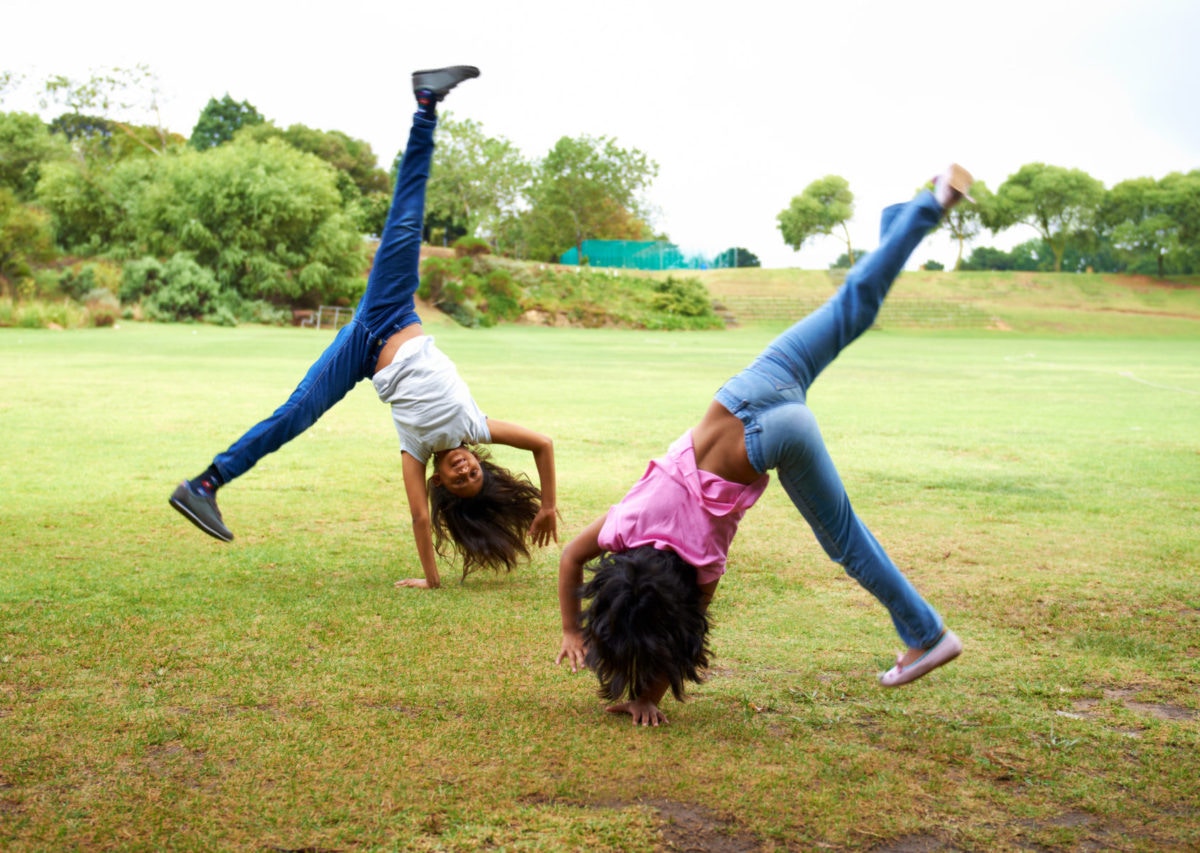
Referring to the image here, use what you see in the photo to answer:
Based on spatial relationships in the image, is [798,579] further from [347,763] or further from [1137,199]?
[1137,199]

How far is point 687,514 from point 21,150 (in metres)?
81.4

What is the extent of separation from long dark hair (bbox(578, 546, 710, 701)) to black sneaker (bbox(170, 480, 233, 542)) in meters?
2.71

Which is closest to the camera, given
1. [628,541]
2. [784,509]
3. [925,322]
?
[628,541]

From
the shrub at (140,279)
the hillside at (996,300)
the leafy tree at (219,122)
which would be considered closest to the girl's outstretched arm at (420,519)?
the shrub at (140,279)

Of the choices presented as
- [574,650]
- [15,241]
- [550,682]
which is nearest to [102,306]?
[15,241]

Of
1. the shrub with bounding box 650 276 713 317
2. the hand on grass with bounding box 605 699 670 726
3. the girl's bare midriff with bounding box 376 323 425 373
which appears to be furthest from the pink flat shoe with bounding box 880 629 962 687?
the shrub with bounding box 650 276 713 317

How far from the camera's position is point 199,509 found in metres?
5.88

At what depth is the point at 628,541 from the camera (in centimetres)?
409

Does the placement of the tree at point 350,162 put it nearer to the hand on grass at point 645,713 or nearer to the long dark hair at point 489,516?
the long dark hair at point 489,516

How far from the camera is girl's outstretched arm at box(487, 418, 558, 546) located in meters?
6.13

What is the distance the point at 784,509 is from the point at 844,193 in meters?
87.2

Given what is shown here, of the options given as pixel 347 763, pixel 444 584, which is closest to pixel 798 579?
pixel 444 584

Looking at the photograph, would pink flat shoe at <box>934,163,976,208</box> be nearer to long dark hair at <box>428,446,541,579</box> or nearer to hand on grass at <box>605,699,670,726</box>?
hand on grass at <box>605,699,670,726</box>

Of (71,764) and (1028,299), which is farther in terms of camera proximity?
(1028,299)
